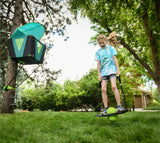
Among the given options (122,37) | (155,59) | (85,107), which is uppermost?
(122,37)

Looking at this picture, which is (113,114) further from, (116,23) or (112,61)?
(116,23)

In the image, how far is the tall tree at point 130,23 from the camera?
652 centimetres

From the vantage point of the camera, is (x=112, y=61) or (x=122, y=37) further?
(x=122, y=37)

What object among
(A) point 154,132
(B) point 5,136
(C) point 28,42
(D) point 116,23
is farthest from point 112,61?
(D) point 116,23

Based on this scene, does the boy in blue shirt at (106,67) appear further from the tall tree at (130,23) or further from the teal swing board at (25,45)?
the tall tree at (130,23)

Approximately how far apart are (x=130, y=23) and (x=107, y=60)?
583 centimetres

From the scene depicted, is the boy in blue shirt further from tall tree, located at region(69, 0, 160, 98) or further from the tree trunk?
the tree trunk

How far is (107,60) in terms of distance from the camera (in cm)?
333

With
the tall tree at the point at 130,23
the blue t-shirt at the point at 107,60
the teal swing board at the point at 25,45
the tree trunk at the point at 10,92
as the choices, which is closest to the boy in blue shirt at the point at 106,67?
the blue t-shirt at the point at 107,60

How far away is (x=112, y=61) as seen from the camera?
331 centimetres

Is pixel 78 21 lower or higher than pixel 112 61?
higher

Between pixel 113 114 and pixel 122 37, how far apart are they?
6571mm

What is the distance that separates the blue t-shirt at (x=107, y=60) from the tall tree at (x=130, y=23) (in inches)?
118

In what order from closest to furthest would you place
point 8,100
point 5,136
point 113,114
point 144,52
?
point 5,136, point 113,114, point 8,100, point 144,52
